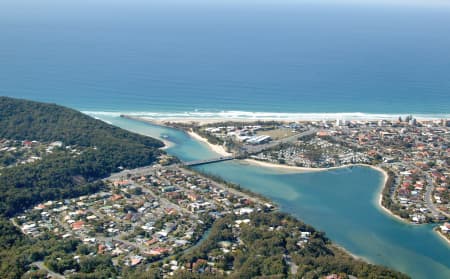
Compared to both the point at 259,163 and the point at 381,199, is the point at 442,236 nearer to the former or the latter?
the point at 381,199

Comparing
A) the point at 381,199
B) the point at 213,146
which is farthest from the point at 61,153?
the point at 381,199

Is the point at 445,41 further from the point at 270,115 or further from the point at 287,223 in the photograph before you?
the point at 287,223

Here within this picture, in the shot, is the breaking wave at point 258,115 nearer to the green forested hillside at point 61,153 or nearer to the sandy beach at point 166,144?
the green forested hillside at point 61,153

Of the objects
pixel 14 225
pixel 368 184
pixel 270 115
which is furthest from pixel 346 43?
pixel 14 225

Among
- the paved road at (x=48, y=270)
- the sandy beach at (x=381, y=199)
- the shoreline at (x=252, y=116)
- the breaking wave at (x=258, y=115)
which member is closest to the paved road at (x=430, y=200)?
the sandy beach at (x=381, y=199)

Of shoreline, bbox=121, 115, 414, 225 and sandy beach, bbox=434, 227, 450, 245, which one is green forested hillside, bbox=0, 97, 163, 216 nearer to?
shoreline, bbox=121, 115, 414, 225

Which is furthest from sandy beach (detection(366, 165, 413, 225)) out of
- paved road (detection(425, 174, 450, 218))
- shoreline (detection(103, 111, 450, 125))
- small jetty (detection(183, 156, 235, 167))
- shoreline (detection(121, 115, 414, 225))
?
shoreline (detection(103, 111, 450, 125))
